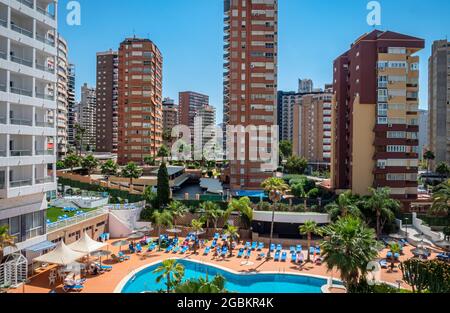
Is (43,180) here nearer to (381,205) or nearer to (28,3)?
(28,3)

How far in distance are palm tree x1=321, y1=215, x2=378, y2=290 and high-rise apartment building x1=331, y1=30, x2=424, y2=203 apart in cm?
2888

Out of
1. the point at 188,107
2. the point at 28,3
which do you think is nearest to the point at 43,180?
the point at 28,3

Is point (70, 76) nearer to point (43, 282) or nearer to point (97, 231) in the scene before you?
point (97, 231)

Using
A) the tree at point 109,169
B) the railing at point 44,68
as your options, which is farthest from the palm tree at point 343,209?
the tree at point 109,169

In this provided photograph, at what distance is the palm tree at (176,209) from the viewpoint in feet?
117

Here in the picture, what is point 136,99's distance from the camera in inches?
3017

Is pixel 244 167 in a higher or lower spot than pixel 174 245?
higher

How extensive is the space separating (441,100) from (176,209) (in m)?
78.3

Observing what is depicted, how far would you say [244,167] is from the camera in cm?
5678

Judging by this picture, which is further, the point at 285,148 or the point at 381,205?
the point at 285,148

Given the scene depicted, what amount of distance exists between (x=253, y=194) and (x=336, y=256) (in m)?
34.0

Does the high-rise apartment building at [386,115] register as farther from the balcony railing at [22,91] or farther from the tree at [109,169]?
the tree at [109,169]

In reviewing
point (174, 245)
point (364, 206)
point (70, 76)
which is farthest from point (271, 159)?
point (70, 76)

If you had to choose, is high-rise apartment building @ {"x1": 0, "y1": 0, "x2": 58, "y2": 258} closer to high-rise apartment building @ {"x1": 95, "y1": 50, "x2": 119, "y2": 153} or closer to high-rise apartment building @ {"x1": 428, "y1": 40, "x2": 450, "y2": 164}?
high-rise apartment building @ {"x1": 428, "y1": 40, "x2": 450, "y2": 164}
